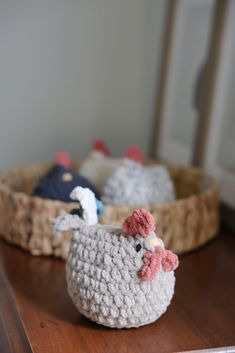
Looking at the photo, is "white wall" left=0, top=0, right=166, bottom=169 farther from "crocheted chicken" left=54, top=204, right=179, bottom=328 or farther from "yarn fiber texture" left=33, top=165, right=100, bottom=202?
"crocheted chicken" left=54, top=204, right=179, bottom=328

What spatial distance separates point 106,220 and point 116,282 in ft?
0.59

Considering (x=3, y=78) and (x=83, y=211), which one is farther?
(x=3, y=78)

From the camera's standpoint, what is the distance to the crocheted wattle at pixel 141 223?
17.0 inches

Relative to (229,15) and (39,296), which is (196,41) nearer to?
(229,15)

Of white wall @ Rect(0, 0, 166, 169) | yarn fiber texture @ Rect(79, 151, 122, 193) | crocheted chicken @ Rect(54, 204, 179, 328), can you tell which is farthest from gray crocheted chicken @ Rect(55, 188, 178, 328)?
white wall @ Rect(0, 0, 166, 169)

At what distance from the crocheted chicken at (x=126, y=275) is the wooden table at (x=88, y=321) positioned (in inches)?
0.9

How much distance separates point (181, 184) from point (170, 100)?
22cm

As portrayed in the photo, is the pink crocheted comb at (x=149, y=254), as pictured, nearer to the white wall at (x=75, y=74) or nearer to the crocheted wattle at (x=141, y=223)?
the crocheted wattle at (x=141, y=223)

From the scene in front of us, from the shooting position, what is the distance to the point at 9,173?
0.80 m

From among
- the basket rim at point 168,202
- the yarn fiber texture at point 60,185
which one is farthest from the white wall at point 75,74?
the yarn fiber texture at point 60,185

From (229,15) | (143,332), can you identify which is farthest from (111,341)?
(229,15)

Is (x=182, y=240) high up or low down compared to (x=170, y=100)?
down

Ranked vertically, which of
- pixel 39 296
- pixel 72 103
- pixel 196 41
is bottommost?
pixel 39 296

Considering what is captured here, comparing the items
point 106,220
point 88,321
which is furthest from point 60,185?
point 88,321
